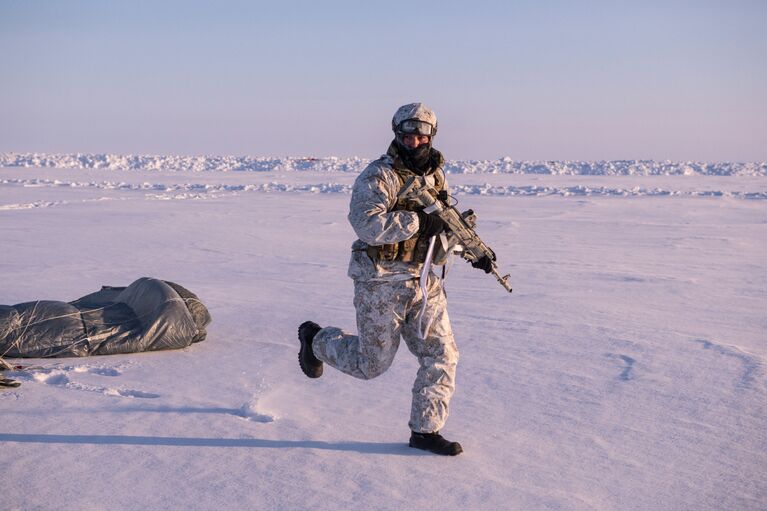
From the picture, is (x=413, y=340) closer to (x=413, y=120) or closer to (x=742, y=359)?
(x=413, y=120)

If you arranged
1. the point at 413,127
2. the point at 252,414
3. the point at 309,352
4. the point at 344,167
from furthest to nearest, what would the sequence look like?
1. the point at 344,167
2. the point at 252,414
3. the point at 309,352
4. the point at 413,127

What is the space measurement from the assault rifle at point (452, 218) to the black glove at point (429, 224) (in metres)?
0.03

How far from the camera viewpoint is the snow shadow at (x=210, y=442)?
3.78 m

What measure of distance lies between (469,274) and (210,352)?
4.81 m

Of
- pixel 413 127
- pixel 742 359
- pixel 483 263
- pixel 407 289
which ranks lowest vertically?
pixel 742 359

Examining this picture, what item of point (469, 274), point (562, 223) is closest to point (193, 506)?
point (469, 274)

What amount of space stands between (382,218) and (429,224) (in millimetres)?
280

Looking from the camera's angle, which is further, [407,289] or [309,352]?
[309,352]

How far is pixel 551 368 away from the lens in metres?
5.31

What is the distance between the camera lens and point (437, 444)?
368 centimetres

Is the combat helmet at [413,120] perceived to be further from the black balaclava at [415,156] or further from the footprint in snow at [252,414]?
the footprint in snow at [252,414]

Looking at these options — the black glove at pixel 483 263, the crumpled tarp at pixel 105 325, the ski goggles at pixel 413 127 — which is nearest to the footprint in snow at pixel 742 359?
the black glove at pixel 483 263

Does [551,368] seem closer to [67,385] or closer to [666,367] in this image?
[666,367]

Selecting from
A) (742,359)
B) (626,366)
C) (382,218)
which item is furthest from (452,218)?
(742,359)
